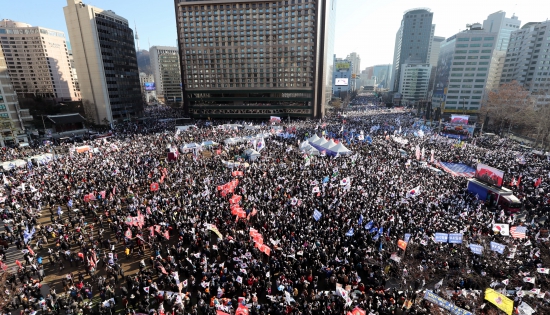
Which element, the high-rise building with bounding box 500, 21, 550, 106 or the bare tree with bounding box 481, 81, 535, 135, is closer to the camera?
the bare tree with bounding box 481, 81, 535, 135

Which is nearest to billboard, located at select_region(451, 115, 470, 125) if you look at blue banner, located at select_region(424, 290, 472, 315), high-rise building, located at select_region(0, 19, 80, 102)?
blue banner, located at select_region(424, 290, 472, 315)

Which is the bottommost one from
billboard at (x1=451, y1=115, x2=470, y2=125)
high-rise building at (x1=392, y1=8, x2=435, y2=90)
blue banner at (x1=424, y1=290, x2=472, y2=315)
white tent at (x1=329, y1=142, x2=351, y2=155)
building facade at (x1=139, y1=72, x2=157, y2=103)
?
blue banner at (x1=424, y1=290, x2=472, y2=315)

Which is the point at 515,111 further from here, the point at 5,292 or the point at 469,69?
the point at 5,292

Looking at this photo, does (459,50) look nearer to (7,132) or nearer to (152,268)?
(152,268)

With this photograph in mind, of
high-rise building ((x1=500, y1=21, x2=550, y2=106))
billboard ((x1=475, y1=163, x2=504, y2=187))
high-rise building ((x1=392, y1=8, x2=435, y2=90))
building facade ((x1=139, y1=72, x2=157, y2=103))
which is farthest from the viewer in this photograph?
high-rise building ((x1=392, y1=8, x2=435, y2=90))

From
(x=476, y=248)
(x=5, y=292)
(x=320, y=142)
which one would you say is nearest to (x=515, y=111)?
(x=320, y=142)

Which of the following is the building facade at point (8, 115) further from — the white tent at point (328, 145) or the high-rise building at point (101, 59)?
the white tent at point (328, 145)

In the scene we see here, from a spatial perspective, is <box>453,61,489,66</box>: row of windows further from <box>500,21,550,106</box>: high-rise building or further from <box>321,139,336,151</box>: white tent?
<box>321,139,336,151</box>: white tent
